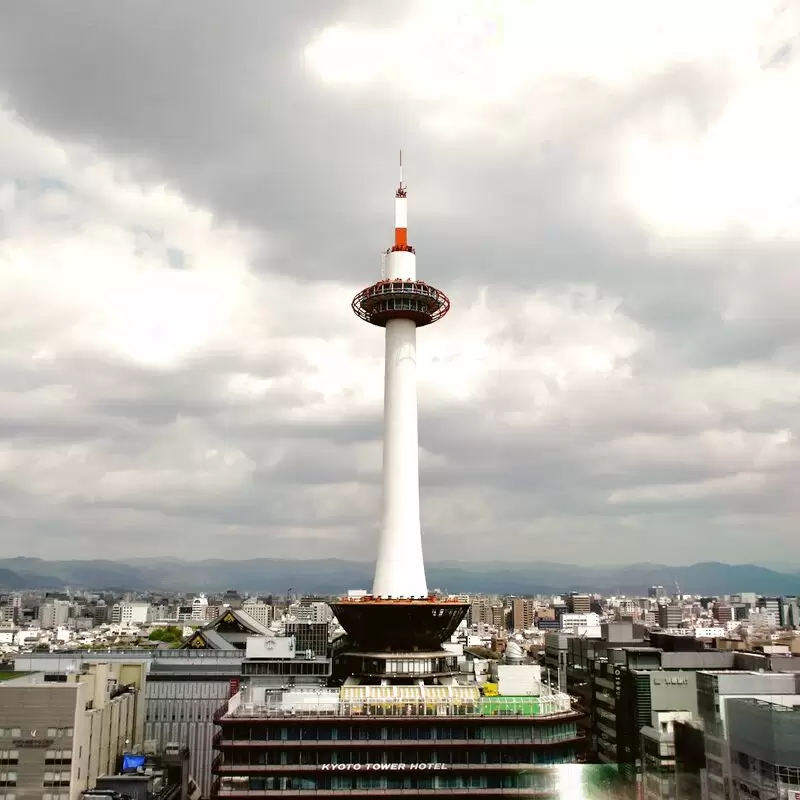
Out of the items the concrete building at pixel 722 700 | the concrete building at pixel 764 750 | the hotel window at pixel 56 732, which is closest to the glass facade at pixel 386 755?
the concrete building at pixel 722 700

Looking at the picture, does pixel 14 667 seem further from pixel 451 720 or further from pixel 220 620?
pixel 451 720

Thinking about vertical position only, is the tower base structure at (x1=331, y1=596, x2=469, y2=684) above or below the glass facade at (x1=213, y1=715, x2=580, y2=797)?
above

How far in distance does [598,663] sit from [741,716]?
69143 mm

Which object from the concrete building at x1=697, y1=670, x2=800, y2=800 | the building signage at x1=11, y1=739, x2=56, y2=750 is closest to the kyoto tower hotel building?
the concrete building at x1=697, y1=670, x2=800, y2=800

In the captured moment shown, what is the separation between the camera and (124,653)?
5610 inches

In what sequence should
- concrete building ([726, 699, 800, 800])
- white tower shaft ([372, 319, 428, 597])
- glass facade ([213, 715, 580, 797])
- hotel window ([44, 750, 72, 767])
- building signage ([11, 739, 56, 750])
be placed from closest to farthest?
concrete building ([726, 699, 800, 800]), glass facade ([213, 715, 580, 797]), building signage ([11, 739, 56, 750]), hotel window ([44, 750, 72, 767]), white tower shaft ([372, 319, 428, 597])

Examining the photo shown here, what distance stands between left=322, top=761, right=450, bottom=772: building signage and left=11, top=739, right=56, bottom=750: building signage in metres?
27.0

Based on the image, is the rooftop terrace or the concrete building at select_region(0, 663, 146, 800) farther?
the concrete building at select_region(0, 663, 146, 800)

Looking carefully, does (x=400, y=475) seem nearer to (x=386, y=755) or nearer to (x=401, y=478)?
(x=401, y=478)

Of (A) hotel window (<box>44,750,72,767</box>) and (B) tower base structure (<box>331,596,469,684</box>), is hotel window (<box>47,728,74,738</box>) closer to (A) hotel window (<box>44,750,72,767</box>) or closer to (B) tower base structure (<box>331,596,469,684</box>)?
(A) hotel window (<box>44,750,72,767</box>)

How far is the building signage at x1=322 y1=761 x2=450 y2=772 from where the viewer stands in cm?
6600

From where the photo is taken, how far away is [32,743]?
74562 mm

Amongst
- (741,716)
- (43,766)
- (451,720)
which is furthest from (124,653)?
(741,716)

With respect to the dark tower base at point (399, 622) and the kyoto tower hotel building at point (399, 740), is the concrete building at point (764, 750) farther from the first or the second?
the dark tower base at point (399, 622)
